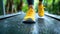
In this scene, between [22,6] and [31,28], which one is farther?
[22,6]

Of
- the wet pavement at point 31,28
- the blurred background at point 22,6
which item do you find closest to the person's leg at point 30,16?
the wet pavement at point 31,28

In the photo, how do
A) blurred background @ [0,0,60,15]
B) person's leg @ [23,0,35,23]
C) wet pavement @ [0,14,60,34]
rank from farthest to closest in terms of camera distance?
blurred background @ [0,0,60,15]
person's leg @ [23,0,35,23]
wet pavement @ [0,14,60,34]

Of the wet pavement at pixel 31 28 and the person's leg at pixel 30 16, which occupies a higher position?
the person's leg at pixel 30 16

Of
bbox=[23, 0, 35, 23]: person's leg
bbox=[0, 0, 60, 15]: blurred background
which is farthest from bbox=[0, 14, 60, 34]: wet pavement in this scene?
bbox=[0, 0, 60, 15]: blurred background

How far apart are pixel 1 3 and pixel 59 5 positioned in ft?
6.17

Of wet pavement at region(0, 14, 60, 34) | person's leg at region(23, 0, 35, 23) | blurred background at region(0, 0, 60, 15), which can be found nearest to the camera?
wet pavement at region(0, 14, 60, 34)

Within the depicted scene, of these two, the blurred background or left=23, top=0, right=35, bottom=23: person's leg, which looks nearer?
left=23, top=0, right=35, bottom=23: person's leg

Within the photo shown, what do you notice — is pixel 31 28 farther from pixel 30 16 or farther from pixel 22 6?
pixel 22 6

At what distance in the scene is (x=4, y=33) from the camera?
1.46 metres

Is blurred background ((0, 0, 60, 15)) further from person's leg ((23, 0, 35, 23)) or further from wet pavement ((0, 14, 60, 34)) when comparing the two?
wet pavement ((0, 14, 60, 34))

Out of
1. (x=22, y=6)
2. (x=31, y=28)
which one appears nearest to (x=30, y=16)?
(x=31, y=28)

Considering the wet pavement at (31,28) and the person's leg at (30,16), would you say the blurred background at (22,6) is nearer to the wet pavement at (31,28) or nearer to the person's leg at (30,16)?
the person's leg at (30,16)

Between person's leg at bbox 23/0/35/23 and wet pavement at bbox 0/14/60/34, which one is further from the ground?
person's leg at bbox 23/0/35/23

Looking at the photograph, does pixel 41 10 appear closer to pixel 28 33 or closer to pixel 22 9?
pixel 28 33
